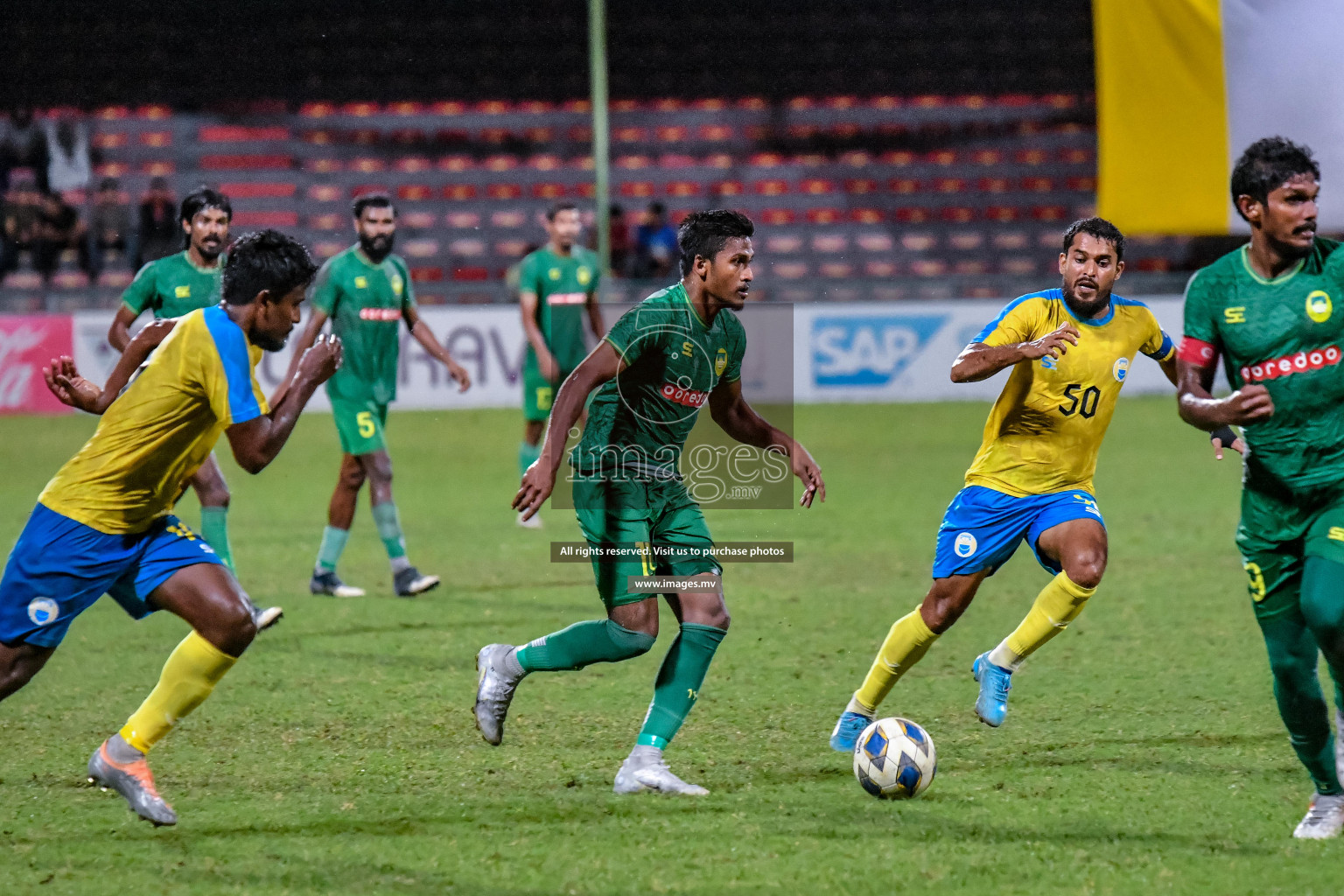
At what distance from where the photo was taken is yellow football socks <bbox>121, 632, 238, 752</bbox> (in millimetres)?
5000

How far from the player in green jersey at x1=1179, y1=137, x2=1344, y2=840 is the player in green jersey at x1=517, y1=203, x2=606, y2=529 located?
7.30m

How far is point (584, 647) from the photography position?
18.3 ft

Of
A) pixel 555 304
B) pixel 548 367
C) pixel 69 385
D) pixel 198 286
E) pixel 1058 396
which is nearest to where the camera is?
pixel 69 385

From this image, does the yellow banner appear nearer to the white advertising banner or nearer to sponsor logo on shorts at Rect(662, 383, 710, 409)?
sponsor logo on shorts at Rect(662, 383, 710, 409)

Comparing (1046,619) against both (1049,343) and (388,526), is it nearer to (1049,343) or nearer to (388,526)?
(1049,343)

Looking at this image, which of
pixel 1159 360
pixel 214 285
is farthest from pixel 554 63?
pixel 1159 360

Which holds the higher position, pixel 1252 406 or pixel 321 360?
pixel 321 360

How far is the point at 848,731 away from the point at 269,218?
65.8 ft

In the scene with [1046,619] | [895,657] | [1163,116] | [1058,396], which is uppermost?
[1163,116]

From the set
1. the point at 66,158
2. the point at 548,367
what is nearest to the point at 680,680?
the point at 548,367

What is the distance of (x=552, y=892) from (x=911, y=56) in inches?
951

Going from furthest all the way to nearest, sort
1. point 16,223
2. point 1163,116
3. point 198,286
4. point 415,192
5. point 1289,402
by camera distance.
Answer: point 415,192
point 16,223
point 198,286
point 1163,116
point 1289,402

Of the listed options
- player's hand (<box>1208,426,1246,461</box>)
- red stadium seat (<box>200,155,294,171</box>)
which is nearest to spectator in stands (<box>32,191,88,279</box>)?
red stadium seat (<box>200,155,294,171</box>)

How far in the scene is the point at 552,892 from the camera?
428 centimetres
